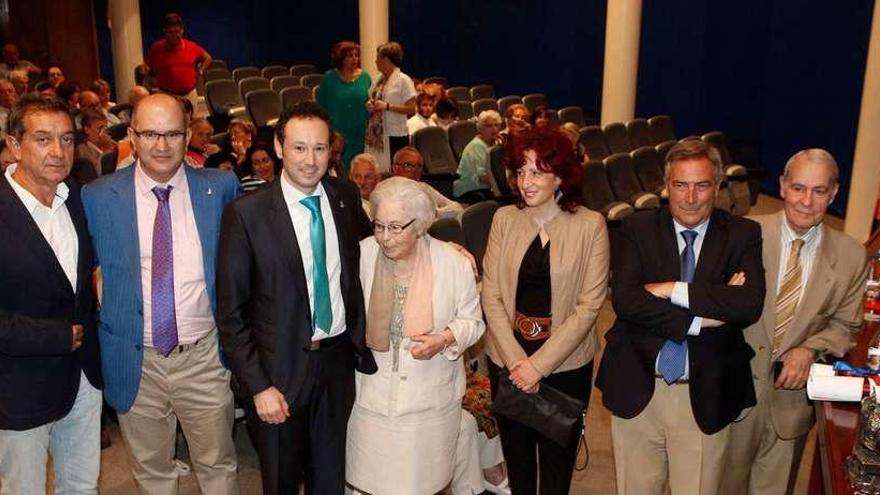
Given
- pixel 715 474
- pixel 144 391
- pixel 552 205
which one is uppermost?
pixel 552 205

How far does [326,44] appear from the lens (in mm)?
16234

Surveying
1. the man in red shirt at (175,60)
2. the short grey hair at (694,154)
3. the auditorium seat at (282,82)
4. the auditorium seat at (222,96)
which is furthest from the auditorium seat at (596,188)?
the auditorium seat at (282,82)

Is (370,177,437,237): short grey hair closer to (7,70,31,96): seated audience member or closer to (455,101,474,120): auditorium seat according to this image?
(7,70,31,96): seated audience member

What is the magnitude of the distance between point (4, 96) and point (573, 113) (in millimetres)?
5984

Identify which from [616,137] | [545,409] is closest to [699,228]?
[545,409]

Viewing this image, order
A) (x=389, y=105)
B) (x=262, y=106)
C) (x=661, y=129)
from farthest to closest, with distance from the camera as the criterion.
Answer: (x=262, y=106)
(x=661, y=129)
(x=389, y=105)

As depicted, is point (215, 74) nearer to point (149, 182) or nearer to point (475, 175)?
point (475, 175)

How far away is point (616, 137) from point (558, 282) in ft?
21.3

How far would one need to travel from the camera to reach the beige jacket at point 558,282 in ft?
A: 10.2

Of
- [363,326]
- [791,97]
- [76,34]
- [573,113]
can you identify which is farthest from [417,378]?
[76,34]

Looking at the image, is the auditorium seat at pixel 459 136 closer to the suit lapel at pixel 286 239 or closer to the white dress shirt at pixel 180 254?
the white dress shirt at pixel 180 254

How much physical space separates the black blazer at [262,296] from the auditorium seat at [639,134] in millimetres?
7225

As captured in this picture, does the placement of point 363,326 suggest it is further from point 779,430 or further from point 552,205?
point 779,430

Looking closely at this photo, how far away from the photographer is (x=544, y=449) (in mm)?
3328
